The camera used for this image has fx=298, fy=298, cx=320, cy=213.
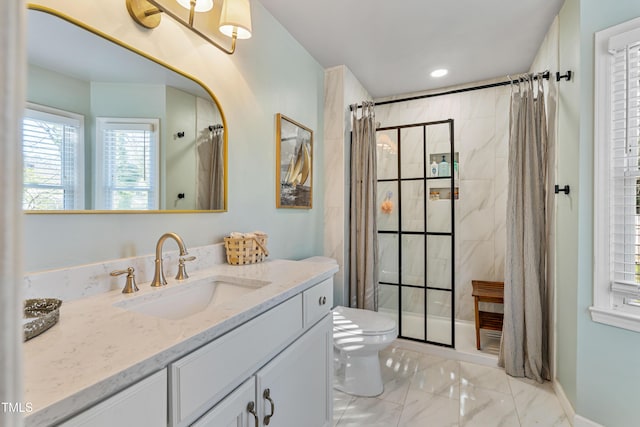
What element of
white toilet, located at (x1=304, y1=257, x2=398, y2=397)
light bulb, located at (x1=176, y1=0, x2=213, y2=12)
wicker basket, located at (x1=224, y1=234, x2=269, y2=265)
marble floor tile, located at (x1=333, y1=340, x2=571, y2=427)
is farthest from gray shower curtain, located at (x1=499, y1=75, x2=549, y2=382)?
light bulb, located at (x1=176, y1=0, x2=213, y2=12)

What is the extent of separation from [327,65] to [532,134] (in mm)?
1705

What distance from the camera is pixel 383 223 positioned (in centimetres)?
283

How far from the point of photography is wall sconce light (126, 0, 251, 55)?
1.15 metres

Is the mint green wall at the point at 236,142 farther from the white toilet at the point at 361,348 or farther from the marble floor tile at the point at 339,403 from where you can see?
the marble floor tile at the point at 339,403

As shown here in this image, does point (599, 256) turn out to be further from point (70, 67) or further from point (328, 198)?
point (70, 67)

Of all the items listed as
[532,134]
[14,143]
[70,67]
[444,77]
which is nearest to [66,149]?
[70,67]

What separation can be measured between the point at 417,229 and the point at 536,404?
4.67 feet

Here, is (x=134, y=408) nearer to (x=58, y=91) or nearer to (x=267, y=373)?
(x=267, y=373)

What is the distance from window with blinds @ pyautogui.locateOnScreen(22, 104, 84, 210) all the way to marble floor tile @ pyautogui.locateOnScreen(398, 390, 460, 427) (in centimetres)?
196

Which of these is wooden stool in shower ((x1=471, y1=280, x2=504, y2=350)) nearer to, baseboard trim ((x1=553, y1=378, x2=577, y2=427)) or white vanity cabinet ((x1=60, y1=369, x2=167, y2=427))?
baseboard trim ((x1=553, y1=378, x2=577, y2=427))

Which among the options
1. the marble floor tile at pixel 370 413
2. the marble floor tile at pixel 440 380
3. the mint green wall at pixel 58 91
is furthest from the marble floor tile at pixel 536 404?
the mint green wall at pixel 58 91

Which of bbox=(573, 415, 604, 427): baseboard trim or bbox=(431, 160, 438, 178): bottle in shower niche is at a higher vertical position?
bbox=(431, 160, 438, 178): bottle in shower niche

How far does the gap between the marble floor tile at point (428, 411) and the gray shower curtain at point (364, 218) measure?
822 millimetres

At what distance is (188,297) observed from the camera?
119 cm
